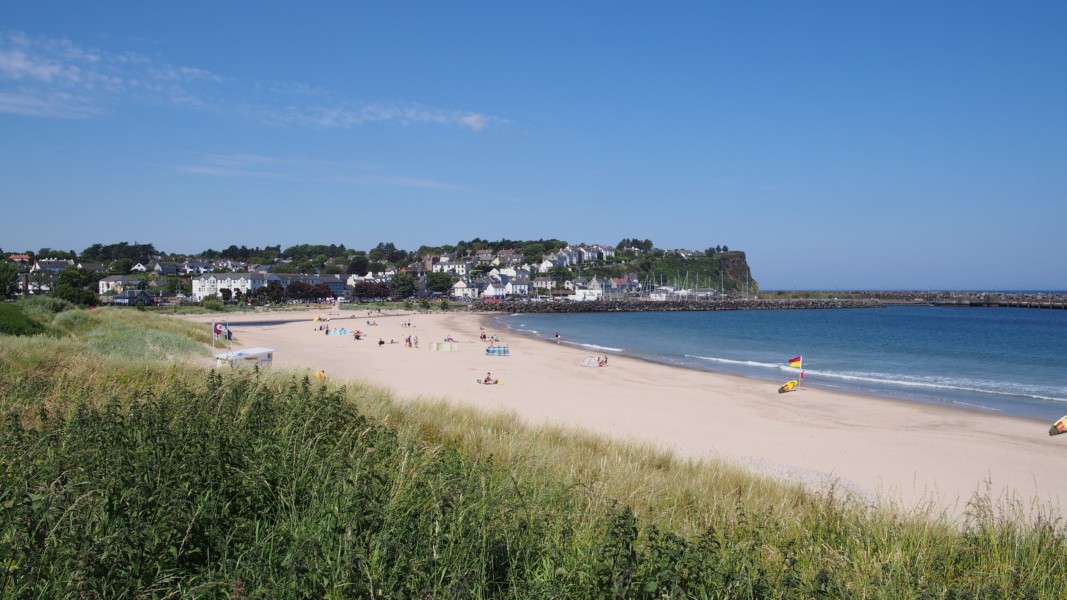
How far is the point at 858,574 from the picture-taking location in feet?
11.8

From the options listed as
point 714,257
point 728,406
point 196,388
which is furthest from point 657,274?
point 196,388

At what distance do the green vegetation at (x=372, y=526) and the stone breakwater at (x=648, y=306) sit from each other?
88888 mm

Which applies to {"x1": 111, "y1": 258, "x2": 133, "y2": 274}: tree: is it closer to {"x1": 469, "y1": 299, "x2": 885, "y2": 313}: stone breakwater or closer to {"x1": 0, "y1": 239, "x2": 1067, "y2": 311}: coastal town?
{"x1": 0, "y1": 239, "x2": 1067, "y2": 311}: coastal town

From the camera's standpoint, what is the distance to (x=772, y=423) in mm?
16312

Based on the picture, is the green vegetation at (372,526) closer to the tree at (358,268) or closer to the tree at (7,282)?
the tree at (7,282)

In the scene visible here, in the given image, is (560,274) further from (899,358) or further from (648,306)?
(899,358)

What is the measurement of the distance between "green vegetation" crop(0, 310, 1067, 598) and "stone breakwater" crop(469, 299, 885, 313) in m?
88.9

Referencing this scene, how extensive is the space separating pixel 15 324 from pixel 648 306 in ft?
328

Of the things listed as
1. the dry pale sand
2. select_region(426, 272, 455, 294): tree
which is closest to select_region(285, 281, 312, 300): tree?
select_region(426, 272, 455, 294): tree

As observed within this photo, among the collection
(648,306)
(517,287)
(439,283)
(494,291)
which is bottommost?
Result: (648,306)

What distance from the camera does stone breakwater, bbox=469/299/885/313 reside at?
98375mm

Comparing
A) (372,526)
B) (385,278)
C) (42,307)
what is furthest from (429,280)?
(372,526)

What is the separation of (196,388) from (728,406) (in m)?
15.6

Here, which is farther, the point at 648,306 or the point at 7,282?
the point at 648,306
